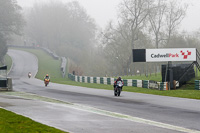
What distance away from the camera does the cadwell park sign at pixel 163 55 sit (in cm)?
2962

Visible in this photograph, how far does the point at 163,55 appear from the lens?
29.7 meters

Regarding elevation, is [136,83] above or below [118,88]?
above

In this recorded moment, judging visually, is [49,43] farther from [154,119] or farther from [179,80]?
[154,119]

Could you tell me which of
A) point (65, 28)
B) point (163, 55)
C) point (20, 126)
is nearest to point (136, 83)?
point (163, 55)

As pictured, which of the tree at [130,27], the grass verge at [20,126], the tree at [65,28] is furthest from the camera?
the tree at [65,28]

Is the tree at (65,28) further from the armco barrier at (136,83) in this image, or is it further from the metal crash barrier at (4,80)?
the metal crash barrier at (4,80)

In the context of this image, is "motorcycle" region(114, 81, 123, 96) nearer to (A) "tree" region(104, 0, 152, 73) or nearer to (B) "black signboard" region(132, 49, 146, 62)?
(B) "black signboard" region(132, 49, 146, 62)

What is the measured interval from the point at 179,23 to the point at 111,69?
16.9 metres

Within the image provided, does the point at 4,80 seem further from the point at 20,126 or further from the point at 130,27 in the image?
the point at 130,27

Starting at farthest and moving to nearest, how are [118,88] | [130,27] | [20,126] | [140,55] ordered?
1. [130,27]
2. [140,55]
3. [118,88]
4. [20,126]

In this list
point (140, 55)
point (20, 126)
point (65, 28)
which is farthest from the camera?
point (65, 28)

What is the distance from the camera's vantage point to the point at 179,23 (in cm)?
6819

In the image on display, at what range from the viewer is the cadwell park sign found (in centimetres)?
2962

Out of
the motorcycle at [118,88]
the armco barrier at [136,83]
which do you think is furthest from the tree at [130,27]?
the motorcycle at [118,88]
